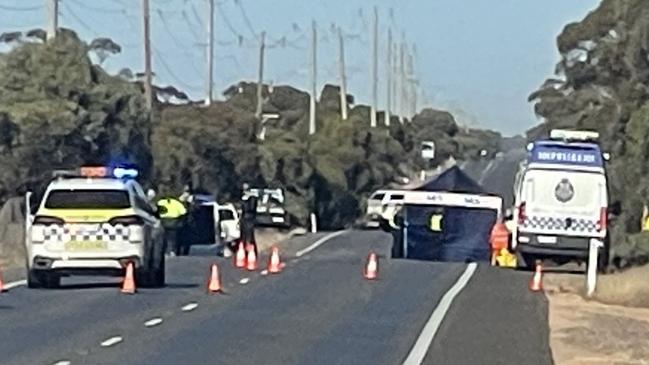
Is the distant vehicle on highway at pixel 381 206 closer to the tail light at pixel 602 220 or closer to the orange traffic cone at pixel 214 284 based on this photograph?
the tail light at pixel 602 220

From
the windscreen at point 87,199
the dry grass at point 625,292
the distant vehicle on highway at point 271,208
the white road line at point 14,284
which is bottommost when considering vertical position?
the distant vehicle on highway at point 271,208

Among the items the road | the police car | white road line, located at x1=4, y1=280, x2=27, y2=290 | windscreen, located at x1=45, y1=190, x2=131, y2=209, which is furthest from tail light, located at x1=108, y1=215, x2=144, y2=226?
white road line, located at x1=4, y1=280, x2=27, y2=290

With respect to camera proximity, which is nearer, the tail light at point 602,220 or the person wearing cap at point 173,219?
the tail light at point 602,220

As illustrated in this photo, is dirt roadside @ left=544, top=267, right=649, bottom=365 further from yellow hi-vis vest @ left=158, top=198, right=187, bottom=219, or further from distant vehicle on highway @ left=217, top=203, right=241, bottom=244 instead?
distant vehicle on highway @ left=217, top=203, right=241, bottom=244

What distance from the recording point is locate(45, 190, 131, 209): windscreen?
31.2 meters

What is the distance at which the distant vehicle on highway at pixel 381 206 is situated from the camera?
245 feet

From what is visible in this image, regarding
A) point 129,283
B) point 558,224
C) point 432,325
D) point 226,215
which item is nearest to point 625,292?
point 129,283

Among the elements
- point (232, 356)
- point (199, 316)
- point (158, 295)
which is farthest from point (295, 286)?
point (232, 356)

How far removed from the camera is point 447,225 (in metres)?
60.6

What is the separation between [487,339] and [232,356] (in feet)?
14.6

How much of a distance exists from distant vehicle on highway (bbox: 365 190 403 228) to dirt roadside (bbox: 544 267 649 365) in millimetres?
31819

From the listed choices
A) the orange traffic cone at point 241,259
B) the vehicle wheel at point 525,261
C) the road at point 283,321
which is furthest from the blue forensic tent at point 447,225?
the road at point 283,321

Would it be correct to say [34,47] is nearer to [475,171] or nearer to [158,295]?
[158,295]

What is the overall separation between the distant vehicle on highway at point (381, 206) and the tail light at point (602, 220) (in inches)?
1024
